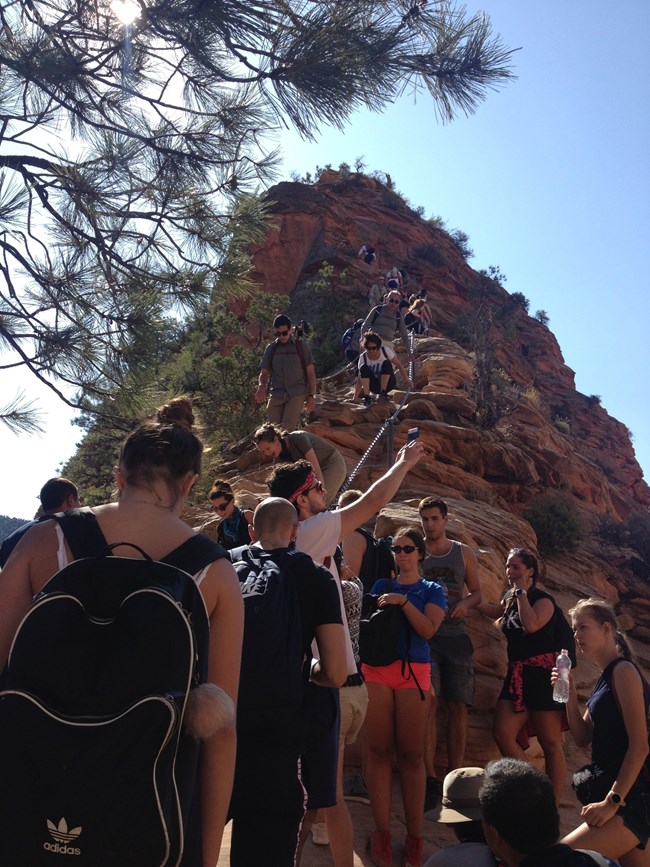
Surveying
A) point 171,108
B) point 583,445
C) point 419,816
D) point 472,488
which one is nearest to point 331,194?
point 583,445

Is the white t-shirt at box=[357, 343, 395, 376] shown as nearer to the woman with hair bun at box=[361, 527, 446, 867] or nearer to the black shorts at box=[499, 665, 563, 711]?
the black shorts at box=[499, 665, 563, 711]

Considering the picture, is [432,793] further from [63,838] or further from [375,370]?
[375,370]

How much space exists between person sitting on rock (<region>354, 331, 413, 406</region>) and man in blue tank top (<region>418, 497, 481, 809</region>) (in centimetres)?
611

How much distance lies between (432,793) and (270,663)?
309 centimetres

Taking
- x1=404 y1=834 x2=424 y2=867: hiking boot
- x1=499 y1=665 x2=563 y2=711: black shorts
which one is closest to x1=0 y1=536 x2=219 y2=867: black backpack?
x1=404 y1=834 x2=424 y2=867: hiking boot

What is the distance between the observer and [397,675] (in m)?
4.80

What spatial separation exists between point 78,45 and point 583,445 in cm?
3327

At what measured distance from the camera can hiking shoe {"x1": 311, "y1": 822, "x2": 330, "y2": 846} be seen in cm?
468

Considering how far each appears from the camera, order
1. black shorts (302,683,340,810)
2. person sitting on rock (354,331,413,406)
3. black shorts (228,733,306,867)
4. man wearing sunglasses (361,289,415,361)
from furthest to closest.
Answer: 1. man wearing sunglasses (361,289,415,361)
2. person sitting on rock (354,331,413,406)
3. black shorts (302,683,340,810)
4. black shorts (228,733,306,867)

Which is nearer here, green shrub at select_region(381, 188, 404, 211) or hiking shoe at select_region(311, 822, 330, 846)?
hiking shoe at select_region(311, 822, 330, 846)

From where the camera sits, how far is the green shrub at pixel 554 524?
14133mm

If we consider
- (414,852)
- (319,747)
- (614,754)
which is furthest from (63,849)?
(414,852)

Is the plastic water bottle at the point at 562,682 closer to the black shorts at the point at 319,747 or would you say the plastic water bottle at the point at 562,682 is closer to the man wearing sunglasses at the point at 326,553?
the man wearing sunglasses at the point at 326,553

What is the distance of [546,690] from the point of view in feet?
18.3
